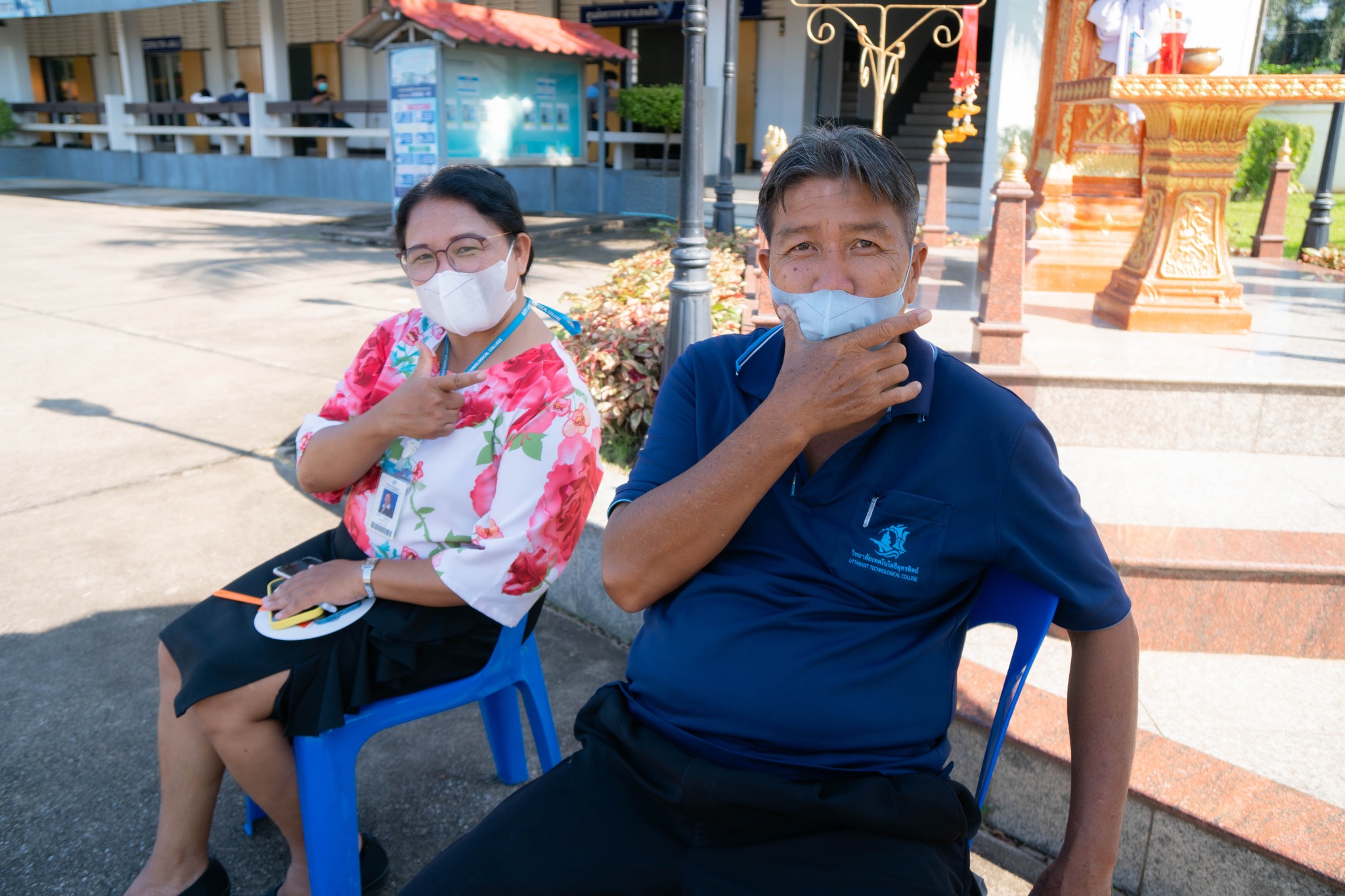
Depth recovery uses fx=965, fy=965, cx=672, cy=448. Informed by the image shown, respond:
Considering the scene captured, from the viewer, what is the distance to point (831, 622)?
1.56 meters

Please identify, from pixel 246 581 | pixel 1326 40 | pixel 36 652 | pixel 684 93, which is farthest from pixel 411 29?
pixel 1326 40

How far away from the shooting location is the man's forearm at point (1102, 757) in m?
1.54

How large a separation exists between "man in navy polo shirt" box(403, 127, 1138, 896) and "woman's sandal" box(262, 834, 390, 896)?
81cm

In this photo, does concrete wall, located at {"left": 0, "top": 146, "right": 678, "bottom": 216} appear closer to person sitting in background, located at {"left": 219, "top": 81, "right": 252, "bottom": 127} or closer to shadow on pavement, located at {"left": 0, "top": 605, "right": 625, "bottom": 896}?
person sitting in background, located at {"left": 219, "top": 81, "right": 252, "bottom": 127}

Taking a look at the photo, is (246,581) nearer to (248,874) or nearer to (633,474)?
(248,874)

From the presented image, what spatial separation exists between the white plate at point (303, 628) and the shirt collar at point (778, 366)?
967 millimetres

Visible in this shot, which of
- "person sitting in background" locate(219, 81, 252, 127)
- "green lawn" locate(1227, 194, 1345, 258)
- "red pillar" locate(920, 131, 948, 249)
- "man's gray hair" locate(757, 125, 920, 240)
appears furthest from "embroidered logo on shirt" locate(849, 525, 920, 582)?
"person sitting in background" locate(219, 81, 252, 127)

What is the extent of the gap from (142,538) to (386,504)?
2.41m

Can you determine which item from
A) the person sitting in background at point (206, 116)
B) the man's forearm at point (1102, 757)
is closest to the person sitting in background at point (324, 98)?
the person sitting in background at point (206, 116)

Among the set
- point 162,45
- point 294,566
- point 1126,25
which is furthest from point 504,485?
point 162,45

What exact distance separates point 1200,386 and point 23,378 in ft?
22.7

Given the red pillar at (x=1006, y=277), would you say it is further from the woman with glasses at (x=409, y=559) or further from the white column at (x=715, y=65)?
the white column at (x=715, y=65)

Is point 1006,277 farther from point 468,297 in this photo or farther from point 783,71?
point 783,71

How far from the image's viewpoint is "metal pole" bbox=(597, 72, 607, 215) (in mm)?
14789
